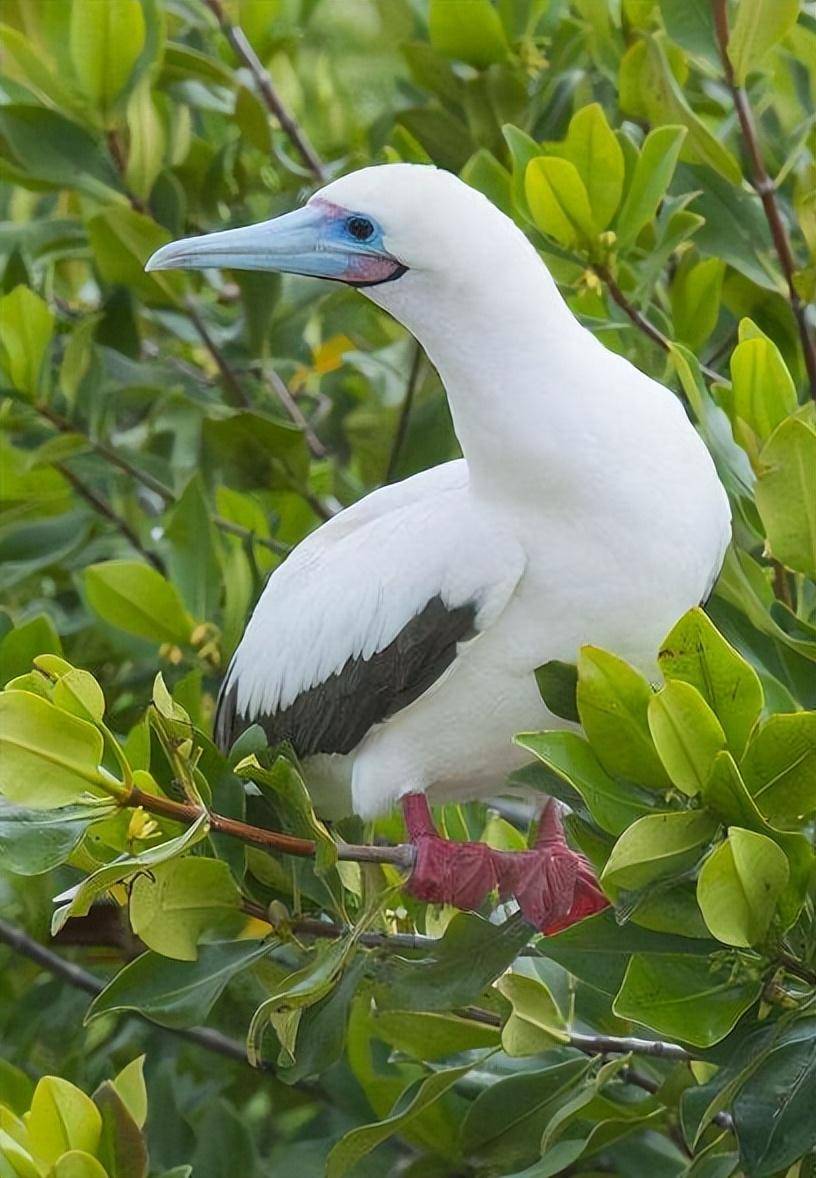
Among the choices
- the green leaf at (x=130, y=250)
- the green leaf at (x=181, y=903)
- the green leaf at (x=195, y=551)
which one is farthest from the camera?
the green leaf at (x=130, y=250)

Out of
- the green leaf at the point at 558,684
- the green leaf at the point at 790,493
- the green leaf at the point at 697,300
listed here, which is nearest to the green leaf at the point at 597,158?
the green leaf at the point at 697,300

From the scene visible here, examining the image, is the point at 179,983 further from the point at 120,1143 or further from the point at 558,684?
the point at 558,684

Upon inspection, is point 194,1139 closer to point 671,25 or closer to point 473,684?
point 473,684

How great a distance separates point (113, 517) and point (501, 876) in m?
1.27

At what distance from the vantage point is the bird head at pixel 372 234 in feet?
7.36

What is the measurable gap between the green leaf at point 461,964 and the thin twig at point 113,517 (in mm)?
1283

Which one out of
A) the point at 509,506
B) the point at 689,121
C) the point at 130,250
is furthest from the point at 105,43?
the point at 509,506

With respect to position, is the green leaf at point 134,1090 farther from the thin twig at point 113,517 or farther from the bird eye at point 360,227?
the thin twig at point 113,517

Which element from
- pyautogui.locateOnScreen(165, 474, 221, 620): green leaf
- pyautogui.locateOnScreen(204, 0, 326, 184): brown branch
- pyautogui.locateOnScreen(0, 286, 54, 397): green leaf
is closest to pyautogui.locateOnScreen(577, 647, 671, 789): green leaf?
pyautogui.locateOnScreen(165, 474, 221, 620): green leaf

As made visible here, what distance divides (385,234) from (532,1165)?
120 cm

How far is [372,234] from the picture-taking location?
7.50 ft

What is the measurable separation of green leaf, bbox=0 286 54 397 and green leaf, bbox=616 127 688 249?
1036 millimetres

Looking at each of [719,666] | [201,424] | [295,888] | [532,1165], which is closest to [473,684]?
[295,888]

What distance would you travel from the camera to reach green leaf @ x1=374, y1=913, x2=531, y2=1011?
2182 millimetres
